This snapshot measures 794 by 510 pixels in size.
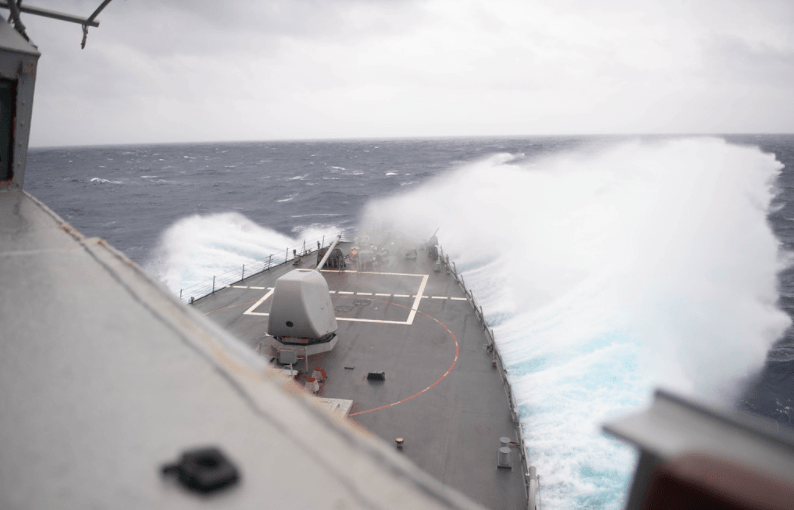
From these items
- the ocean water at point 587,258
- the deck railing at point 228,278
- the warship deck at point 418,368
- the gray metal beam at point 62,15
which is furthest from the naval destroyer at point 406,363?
the gray metal beam at point 62,15

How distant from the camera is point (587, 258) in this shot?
1184 inches

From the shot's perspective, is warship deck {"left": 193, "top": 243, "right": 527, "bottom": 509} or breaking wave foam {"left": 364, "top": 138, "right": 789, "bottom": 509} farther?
breaking wave foam {"left": 364, "top": 138, "right": 789, "bottom": 509}

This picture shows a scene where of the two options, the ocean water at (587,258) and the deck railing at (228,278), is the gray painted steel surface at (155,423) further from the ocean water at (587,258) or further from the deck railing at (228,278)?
the deck railing at (228,278)

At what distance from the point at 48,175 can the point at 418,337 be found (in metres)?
114

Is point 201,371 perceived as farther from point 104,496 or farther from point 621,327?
point 621,327

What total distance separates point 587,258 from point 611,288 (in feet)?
16.9

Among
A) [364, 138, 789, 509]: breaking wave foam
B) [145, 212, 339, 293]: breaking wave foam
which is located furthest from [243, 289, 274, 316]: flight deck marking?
[364, 138, 789, 509]: breaking wave foam

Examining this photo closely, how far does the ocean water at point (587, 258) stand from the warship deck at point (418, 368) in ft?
7.82

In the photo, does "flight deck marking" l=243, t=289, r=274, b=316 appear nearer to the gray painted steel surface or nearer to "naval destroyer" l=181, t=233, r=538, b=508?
"naval destroyer" l=181, t=233, r=538, b=508

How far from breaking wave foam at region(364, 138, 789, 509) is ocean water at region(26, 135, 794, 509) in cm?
9

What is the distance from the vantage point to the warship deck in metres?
10.5

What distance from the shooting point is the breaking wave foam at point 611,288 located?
49.4ft

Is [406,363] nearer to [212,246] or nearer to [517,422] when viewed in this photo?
[517,422]

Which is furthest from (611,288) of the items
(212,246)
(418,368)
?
(212,246)
